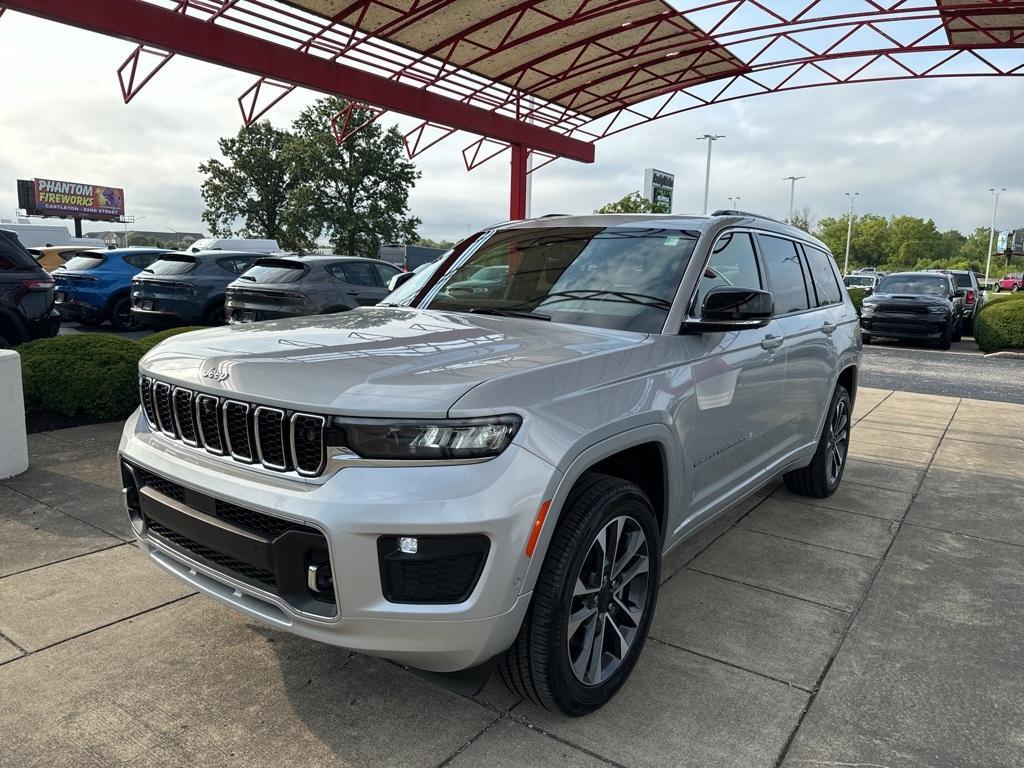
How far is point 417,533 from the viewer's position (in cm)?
209

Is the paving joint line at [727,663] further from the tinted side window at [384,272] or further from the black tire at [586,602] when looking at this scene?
the tinted side window at [384,272]

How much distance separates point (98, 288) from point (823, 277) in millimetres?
13589

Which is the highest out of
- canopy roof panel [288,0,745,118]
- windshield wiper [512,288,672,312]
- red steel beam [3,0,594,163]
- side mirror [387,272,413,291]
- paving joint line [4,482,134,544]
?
canopy roof panel [288,0,745,118]

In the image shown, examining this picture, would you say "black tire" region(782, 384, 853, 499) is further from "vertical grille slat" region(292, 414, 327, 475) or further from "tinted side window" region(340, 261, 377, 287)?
"tinted side window" region(340, 261, 377, 287)

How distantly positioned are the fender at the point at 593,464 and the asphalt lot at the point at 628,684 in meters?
0.66

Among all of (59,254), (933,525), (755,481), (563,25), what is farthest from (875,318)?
(59,254)

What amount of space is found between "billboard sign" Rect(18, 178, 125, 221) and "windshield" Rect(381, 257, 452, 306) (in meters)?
82.9

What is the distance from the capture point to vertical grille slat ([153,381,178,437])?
273 centimetres

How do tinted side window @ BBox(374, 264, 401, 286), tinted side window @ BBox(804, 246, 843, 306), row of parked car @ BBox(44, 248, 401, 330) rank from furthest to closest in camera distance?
tinted side window @ BBox(374, 264, 401, 286), row of parked car @ BBox(44, 248, 401, 330), tinted side window @ BBox(804, 246, 843, 306)

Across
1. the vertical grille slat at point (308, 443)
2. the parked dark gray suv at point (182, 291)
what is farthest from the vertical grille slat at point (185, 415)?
the parked dark gray suv at point (182, 291)

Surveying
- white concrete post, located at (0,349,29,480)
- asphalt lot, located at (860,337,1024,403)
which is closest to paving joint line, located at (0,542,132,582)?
white concrete post, located at (0,349,29,480)

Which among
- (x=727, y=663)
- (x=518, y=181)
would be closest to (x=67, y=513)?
(x=727, y=663)

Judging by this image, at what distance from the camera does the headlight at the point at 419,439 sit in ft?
7.11

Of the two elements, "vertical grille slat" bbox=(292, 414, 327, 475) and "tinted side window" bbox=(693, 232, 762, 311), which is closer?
"vertical grille slat" bbox=(292, 414, 327, 475)
